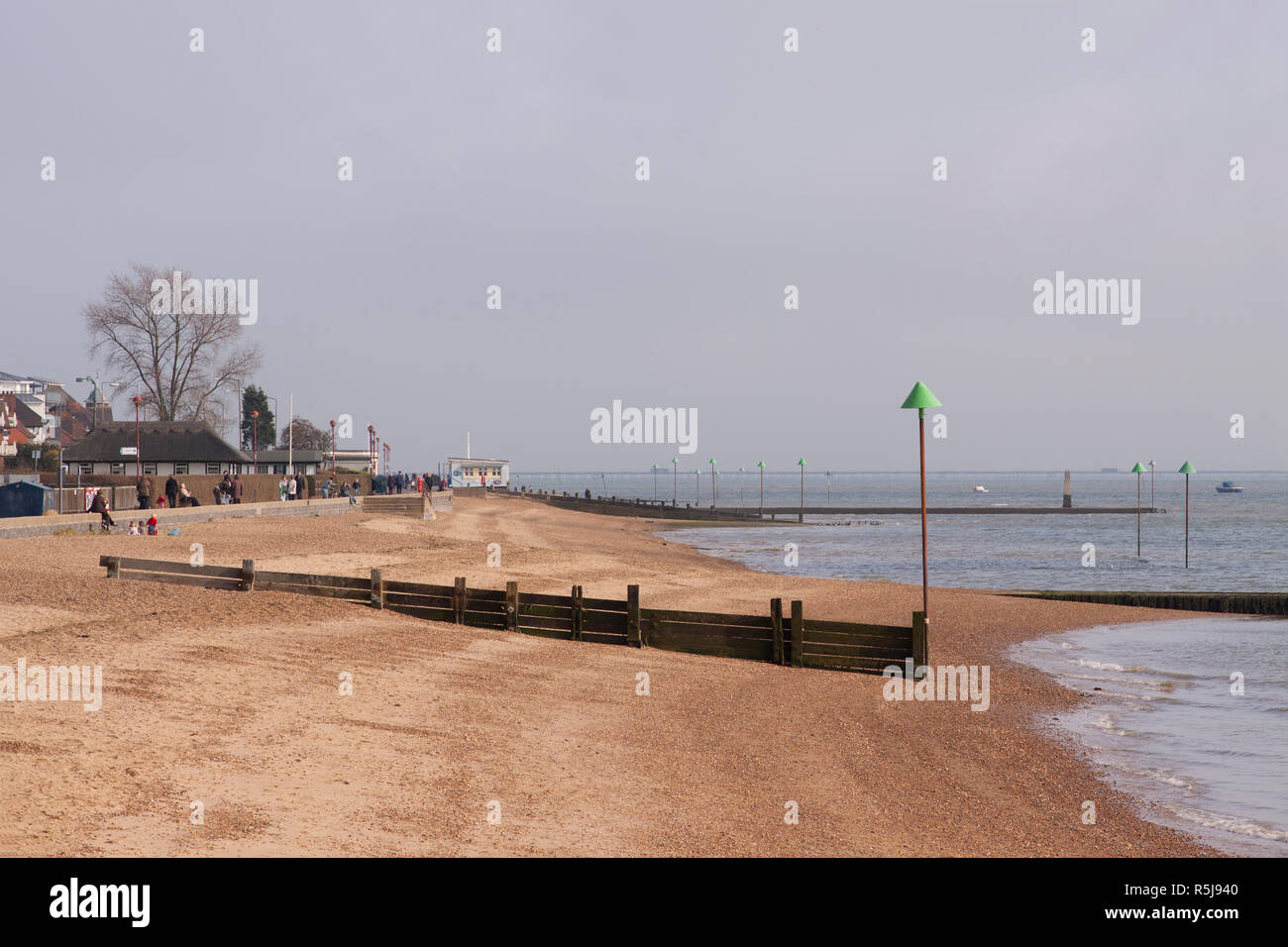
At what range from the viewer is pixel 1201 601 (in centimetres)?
3247

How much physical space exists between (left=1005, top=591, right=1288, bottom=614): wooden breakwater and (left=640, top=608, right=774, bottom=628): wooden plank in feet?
59.9

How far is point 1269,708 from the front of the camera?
57.9 ft

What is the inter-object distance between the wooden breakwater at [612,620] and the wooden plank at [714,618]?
2 cm

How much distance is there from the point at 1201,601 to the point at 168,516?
3728 cm

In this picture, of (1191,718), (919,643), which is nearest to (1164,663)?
(1191,718)

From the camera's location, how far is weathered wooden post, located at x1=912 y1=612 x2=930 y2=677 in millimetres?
17688

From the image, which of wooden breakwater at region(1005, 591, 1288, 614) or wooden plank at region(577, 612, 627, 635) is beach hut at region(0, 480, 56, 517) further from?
wooden breakwater at region(1005, 591, 1288, 614)

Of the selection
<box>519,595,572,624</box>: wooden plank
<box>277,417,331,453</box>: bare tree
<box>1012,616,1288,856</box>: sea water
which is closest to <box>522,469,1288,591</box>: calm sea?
<box>1012,616,1288,856</box>: sea water

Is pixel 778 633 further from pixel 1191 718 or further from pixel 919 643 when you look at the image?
pixel 1191 718

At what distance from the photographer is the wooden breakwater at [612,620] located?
18531 millimetres

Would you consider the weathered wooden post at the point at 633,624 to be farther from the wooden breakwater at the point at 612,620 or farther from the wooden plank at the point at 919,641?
the wooden plank at the point at 919,641

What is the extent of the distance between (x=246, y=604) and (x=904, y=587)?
23.9 m
